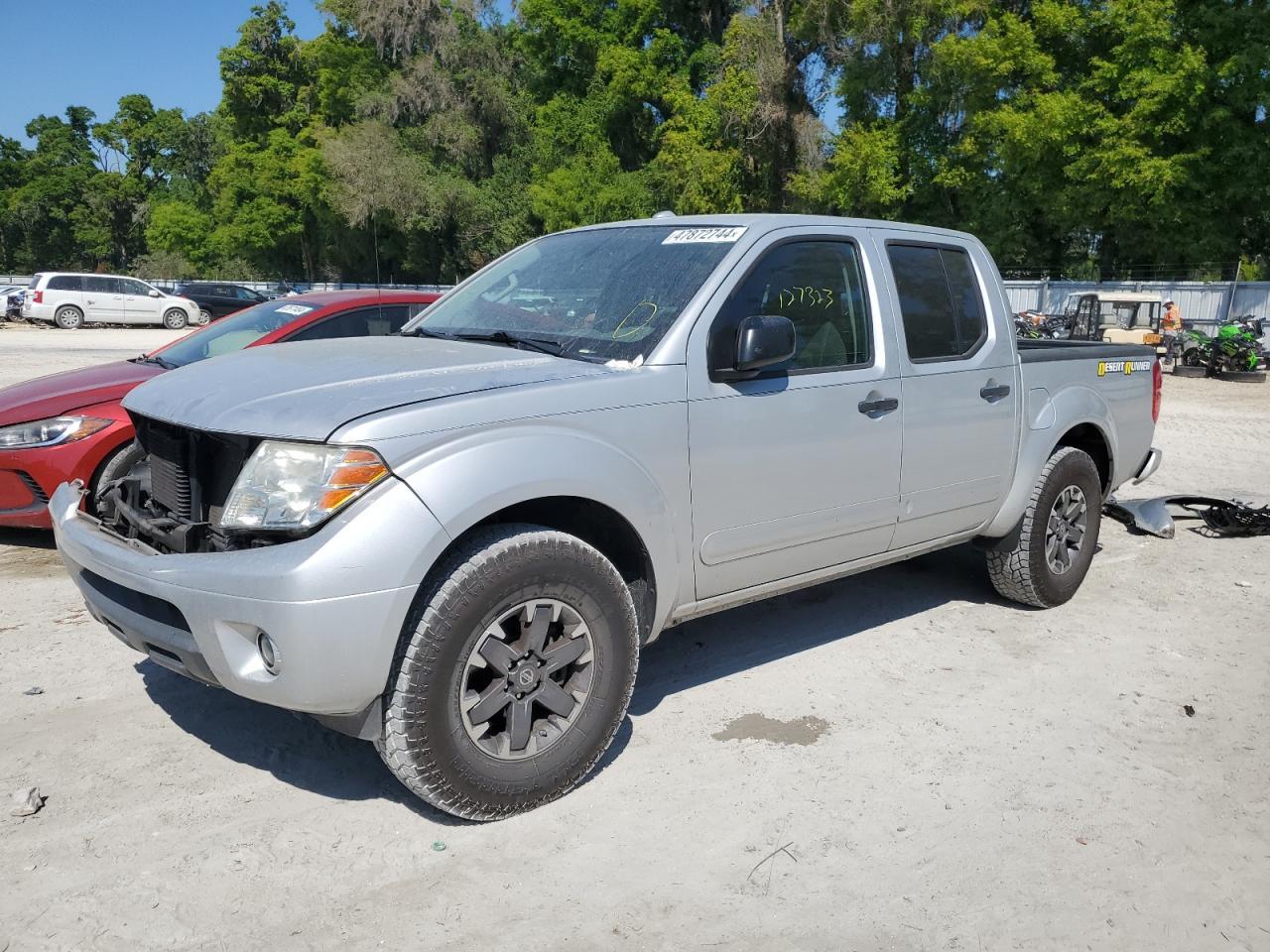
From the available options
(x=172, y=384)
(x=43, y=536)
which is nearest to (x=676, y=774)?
(x=172, y=384)

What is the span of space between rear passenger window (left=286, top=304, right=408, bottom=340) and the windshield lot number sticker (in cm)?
306

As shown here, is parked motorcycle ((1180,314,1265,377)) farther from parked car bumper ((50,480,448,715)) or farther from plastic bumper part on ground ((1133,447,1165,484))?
parked car bumper ((50,480,448,715))

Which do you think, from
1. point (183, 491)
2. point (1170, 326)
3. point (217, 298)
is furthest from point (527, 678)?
point (217, 298)

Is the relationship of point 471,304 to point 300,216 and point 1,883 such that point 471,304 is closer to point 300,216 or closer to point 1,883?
point 1,883

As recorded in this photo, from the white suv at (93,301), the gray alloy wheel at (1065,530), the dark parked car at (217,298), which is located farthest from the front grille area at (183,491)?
the white suv at (93,301)

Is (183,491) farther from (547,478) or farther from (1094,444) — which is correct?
(1094,444)

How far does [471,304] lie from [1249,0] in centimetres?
3405

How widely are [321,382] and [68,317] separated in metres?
33.0

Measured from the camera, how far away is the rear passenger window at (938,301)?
457cm

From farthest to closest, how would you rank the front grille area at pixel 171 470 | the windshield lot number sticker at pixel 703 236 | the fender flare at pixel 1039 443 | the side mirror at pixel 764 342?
the fender flare at pixel 1039 443, the windshield lot number sticker at pixel 703 236, the side mirror at pixel 764 342, the front grille area at pixel 171 470

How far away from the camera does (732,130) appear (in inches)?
1603

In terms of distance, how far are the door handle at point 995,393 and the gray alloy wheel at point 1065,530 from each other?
2.47 ft

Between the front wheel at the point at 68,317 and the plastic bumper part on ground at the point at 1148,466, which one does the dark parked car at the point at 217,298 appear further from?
the plastic bumper part on ground at the point at 1148,466

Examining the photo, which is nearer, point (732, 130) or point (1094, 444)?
point (1094, 444)
